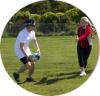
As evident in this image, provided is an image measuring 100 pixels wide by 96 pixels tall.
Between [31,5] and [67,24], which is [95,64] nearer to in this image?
[67,24]

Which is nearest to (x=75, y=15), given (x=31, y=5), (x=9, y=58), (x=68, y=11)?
(x=68, y=11)

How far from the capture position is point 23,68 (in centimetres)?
752

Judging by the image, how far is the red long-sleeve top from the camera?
7.48 metres

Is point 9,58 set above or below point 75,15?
below

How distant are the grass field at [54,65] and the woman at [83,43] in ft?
0.20

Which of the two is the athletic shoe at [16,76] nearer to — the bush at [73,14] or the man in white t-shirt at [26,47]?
the man in white t-shirt at [26,47]

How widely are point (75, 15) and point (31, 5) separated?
24.4 inches

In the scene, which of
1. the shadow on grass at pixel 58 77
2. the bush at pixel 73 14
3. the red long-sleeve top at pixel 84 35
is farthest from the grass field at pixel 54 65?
the bush at pixel 73 14

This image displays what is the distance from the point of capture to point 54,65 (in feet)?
24.9

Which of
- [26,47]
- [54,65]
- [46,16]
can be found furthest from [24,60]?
[46,16]

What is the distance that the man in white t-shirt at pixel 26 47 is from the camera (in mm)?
7391

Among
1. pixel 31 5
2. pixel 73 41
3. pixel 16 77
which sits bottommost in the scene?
pixel 16 77

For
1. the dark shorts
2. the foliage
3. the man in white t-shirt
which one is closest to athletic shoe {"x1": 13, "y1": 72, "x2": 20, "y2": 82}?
the man in white t-shirt

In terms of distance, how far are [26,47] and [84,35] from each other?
2.74 feet
